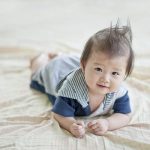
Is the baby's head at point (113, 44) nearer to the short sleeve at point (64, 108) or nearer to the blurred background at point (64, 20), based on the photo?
the short sleeve at point (64, 108)

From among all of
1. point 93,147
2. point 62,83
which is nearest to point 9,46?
point 62,83

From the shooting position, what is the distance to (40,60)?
5.06ft

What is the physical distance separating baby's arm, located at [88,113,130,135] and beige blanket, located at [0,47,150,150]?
2 cm

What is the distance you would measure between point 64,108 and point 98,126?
0.38 ft

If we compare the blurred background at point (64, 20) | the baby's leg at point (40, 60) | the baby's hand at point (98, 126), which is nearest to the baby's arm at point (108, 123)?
the baby's hand at point (98, 126)

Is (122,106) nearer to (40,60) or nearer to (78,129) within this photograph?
(78,129)

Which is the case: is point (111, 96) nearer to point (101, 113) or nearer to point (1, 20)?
point (101, 113)

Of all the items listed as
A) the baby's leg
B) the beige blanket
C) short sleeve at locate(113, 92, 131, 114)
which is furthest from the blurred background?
short sleeve at locate(113, 92, 131, 114)

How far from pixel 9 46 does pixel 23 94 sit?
17.9 inches

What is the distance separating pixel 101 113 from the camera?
3.90 ft

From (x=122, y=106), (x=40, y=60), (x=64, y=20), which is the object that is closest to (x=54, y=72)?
(x=40, y=60)

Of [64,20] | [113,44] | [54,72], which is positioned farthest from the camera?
[64,20]

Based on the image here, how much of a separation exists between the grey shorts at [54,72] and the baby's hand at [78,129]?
0.25 meters

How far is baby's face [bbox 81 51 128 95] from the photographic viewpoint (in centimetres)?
104
